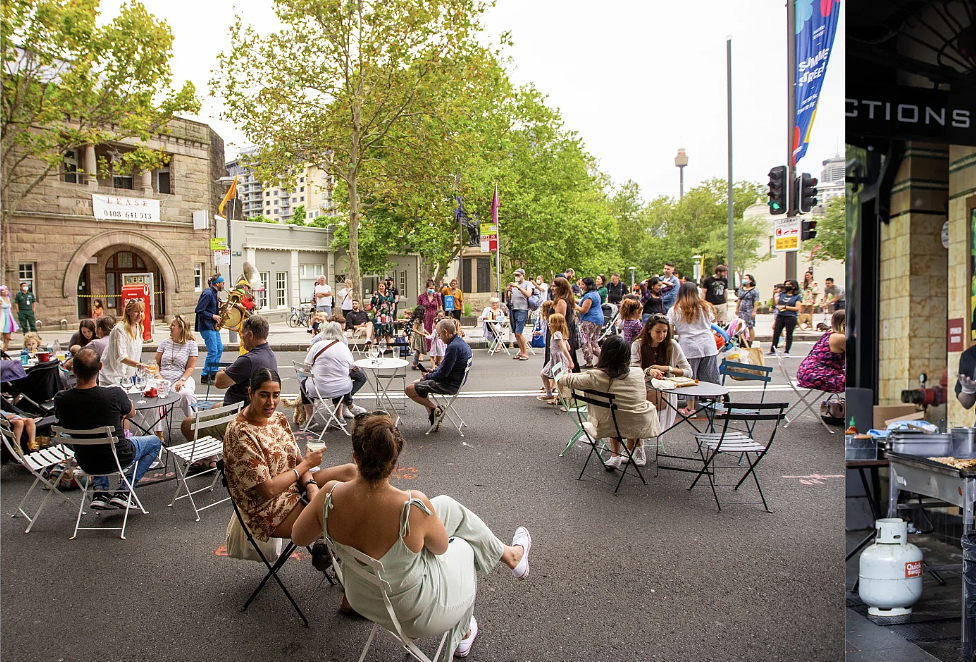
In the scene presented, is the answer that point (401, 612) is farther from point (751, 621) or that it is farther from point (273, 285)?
point (273, 285)

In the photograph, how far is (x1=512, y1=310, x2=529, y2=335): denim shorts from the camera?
1277cm

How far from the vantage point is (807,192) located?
231 cm

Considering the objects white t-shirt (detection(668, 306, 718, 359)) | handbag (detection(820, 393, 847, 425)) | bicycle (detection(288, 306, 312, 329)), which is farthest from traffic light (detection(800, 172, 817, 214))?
bicycle (detection(288, 306, 312, 329))

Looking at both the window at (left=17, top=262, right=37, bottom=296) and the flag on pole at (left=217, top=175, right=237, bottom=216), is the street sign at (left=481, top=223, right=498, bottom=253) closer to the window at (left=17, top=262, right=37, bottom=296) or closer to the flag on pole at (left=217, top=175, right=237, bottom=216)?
the flag on pole at (left=217, top=175, right=237, bottom=216)

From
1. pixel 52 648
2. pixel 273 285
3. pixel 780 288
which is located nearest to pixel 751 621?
pixel 780 288

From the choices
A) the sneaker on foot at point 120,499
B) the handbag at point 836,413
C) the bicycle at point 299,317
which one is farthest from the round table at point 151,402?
the bicycle at point 299,317

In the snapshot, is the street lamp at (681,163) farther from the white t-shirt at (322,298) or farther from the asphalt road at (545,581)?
the white t-shirt at (322,298)

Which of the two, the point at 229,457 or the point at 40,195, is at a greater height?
the point at 40,195

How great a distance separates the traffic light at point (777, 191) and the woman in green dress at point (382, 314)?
550 inches

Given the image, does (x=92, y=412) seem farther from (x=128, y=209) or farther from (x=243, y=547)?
(x=243, y=547)

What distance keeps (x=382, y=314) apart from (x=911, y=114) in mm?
15331

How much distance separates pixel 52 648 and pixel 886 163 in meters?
3.92

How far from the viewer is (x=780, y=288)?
95.9 inches

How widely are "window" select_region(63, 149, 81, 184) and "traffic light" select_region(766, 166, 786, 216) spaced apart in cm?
389
